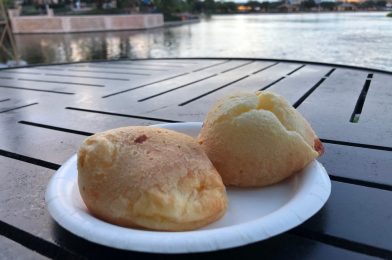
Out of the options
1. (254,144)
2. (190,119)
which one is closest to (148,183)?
(254,144)

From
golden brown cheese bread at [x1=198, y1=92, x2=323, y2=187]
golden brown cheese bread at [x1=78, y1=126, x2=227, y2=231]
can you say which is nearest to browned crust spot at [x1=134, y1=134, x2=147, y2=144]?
golden brown cheese bread at [x1=78, y1=126, x2=227, y2=231]

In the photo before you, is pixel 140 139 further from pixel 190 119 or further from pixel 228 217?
pixel 190 119

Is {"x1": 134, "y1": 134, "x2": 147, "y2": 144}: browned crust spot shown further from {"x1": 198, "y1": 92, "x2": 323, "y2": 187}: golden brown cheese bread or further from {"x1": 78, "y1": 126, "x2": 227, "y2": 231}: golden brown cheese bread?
{"x1": 198, "y1": 92, "x2": 323, "y2": 187}: golden brown cheese bread

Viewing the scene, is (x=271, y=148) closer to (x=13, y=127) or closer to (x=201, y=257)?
(x=201, y=257)

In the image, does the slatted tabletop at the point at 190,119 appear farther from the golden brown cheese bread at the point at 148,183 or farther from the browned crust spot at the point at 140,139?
the browned crust spot at the point at 140,139

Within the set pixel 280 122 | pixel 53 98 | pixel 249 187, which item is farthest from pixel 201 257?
pixel 53 98

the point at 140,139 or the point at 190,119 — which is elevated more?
the point at 140,139
